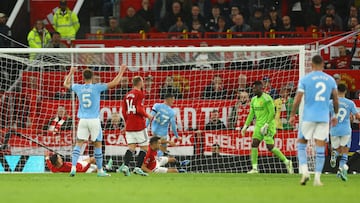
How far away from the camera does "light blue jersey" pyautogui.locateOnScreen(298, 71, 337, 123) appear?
1595cm

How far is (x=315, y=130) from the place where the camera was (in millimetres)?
16109

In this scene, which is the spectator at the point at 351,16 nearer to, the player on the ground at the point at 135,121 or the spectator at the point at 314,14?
the spectator at the point at 314,14

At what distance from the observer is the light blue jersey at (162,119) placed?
69.7 ft

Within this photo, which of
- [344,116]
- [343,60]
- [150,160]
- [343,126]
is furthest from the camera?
[343,60]

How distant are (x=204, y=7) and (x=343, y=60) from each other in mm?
4524

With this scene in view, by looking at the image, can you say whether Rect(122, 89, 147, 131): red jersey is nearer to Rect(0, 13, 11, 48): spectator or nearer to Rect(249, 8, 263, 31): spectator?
Rect(249, 8, 263, 31): spectator

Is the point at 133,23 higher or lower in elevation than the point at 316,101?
higher

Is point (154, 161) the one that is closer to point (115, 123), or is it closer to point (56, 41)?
point (115, 123)

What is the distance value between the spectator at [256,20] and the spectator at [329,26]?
60.1 inches

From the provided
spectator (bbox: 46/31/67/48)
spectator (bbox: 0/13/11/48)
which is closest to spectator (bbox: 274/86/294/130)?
spectator (bbox: 46/31/67/48)

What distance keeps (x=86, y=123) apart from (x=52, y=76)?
4.54 metres

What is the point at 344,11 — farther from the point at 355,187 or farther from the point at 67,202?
the point at 67,202

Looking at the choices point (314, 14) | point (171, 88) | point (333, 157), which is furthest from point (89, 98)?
point (314, 14)

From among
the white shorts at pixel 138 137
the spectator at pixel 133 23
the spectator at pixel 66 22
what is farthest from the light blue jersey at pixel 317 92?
the spectator at pixel 66 22
